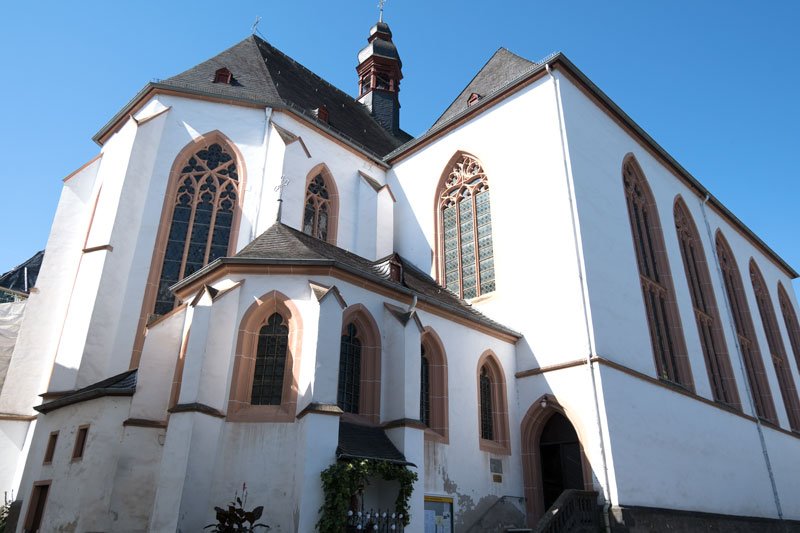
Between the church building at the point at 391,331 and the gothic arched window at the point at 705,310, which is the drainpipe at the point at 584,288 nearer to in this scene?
the church building at the point at 391,331

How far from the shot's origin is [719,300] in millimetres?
19500

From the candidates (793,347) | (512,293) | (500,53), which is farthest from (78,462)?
(793,347)

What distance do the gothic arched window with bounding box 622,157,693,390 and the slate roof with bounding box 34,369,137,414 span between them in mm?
11773

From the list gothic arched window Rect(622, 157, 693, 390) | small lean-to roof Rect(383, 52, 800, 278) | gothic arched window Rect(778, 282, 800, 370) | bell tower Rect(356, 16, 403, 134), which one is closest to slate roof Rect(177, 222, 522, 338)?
gothic arched window Rect(622, 157, 693, 390)

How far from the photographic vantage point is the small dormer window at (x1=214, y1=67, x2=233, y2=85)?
18391 millimetres

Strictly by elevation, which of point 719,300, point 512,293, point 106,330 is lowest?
point 106,330

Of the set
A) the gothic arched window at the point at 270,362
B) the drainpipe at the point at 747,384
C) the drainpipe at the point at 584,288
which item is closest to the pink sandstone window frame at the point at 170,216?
the gothic arched window at the point at 270,362

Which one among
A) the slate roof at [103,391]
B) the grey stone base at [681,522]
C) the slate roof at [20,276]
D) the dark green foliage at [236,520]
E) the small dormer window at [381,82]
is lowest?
the dark green foliage at [236,520]

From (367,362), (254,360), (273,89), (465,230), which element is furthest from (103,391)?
(273,89)

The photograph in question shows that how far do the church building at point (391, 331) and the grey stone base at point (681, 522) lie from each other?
0.26 ft

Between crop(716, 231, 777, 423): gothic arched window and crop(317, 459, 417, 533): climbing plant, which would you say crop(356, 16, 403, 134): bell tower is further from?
crop(317, 459, 417, 533): climbing plant

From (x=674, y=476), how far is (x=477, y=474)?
14.7ft

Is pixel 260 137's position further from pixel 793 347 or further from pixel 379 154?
pixel 793 347

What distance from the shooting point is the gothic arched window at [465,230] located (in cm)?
1641
